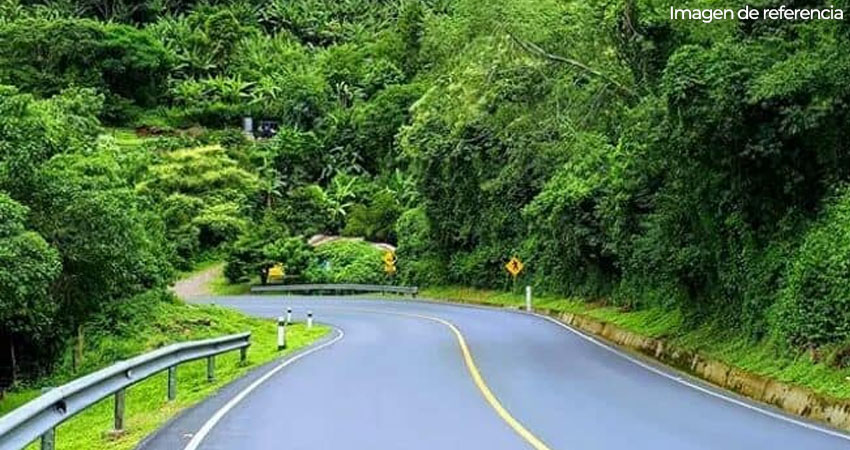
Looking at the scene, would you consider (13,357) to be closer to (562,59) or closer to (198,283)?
(562,59)

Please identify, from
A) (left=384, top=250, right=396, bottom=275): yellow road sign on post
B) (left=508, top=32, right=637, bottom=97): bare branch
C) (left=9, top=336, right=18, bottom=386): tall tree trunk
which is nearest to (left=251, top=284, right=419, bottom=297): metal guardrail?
(left=384, top=250, right=396, bottom=275): yellow road sign on post

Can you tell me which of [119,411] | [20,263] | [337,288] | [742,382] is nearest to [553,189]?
[742,382]

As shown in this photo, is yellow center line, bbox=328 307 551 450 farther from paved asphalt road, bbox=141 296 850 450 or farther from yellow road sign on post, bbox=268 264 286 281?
yellow road sign on post, bbox=268 264 286 281

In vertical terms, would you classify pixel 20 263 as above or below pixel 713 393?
above

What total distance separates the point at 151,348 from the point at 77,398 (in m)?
20.5

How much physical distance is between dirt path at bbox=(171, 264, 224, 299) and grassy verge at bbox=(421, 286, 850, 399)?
32.9 meters

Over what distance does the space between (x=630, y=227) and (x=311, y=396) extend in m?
17.3

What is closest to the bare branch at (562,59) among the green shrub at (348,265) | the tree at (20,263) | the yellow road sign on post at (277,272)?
the tree at (20,263)

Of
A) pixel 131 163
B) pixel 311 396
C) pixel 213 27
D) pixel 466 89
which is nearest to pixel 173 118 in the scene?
pixel 213 27

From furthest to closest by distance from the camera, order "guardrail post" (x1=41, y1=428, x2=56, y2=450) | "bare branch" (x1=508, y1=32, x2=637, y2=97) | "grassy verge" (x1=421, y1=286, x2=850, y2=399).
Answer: "bare branch" (x1=508, y1=32, x2=637, y2=97) → "grassy verge" (x1=421, y1=286, x2=850, y2=399) → "guardrail post" (x1=41, y1=428, x2=56, y2=450)

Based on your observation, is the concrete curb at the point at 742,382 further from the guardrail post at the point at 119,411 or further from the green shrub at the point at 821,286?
the guardrail post at the point at 119,411

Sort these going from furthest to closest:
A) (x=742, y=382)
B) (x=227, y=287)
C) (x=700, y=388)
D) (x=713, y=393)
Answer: (x=227, y=287), (x=742, y=382), (x=700, y=388), (x=713, y=393)

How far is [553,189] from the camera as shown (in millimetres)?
36875

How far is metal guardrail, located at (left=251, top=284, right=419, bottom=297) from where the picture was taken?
5287 cm
